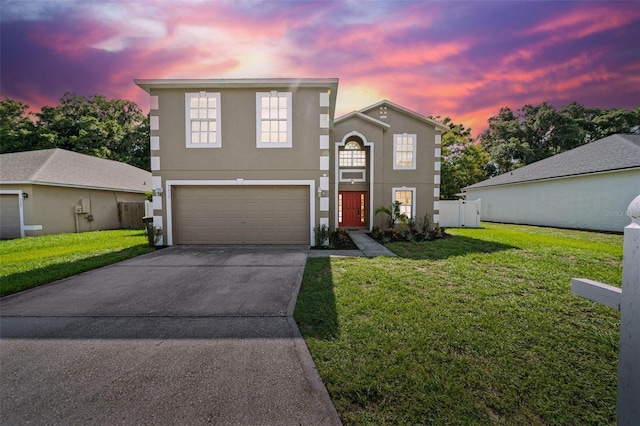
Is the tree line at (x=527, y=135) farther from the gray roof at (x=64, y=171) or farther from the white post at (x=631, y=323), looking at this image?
the gray roof at (x=64, y=171)

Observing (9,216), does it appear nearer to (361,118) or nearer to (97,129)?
(361,118)

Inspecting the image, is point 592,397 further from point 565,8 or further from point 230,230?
point 565,8

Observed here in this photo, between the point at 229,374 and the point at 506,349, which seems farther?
the point at 506,349

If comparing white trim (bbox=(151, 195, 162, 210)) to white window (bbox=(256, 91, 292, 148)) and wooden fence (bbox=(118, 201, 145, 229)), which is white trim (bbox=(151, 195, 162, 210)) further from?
wooden fence (bbox=(118, 201, 145, 229))

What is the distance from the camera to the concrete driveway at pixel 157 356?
2.15m

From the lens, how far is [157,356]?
2.87 m

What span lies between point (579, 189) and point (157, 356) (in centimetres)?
2175

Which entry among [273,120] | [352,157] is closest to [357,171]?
[352,157]

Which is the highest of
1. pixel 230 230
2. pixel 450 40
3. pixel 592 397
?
pixel 450 40

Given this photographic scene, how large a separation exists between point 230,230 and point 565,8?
43.3 feet

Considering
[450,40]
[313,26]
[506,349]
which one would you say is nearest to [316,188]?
[313,26]

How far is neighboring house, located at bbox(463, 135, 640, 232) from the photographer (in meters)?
13.5

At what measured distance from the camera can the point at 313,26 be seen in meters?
8.32

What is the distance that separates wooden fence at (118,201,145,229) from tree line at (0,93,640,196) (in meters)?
15.8
